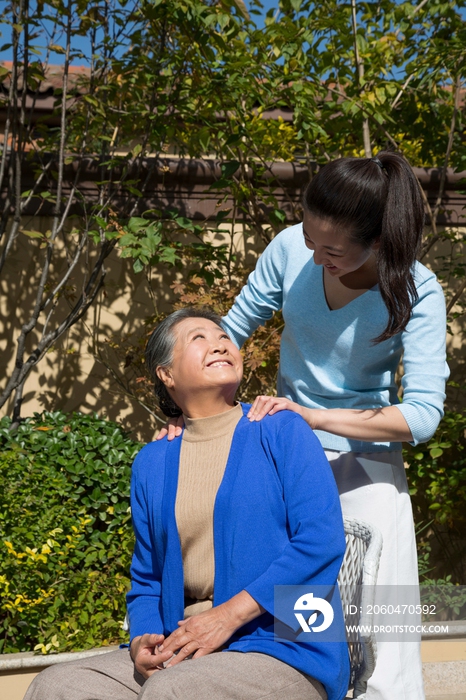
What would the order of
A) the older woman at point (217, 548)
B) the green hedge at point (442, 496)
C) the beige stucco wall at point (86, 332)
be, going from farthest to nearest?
the beige stucco wall at point (86, 332)
the green hedge at point (442, 496)
the older woman at point (217, 548)

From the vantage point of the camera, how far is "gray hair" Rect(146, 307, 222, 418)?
199 cm

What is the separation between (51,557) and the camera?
10.0 feet

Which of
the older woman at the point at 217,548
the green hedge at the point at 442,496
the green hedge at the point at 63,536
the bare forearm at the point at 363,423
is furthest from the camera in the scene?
the green hedge at the point at 442,496

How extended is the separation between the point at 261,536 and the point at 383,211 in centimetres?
84

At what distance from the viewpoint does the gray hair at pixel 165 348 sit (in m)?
1.99

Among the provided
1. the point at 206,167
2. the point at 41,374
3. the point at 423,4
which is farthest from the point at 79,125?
the point at 423,4

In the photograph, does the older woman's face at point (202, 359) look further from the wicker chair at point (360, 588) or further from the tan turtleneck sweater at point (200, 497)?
the wicker chair at point (360, 588)

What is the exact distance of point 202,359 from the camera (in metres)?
1.91

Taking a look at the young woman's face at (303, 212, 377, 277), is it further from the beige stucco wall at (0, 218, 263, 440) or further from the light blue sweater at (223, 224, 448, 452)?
the beige stucco wall at (0, 218, 263, 440)

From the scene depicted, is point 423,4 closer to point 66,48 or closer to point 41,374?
point 66,48

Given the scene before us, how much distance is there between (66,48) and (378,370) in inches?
106

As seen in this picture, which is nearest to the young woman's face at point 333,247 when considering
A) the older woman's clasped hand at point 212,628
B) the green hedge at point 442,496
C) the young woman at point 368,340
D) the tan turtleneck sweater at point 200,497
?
the young woman at point 368,340

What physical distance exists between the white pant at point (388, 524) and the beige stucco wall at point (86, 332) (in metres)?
2.34

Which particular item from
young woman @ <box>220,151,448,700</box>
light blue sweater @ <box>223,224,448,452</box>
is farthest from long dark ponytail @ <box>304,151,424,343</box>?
light blue sweater @ <box>223,224,448,452</box>
